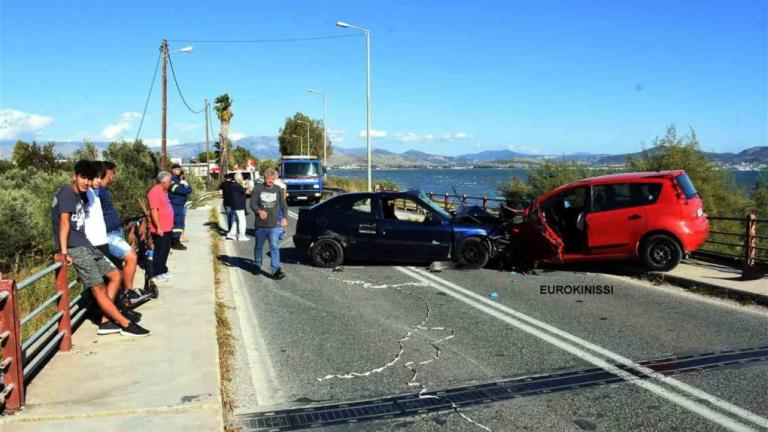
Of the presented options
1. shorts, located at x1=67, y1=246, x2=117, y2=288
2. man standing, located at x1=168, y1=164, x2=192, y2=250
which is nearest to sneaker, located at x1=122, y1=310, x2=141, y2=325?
shorts, located at x1=67, y1=246, x2=117, y2=288

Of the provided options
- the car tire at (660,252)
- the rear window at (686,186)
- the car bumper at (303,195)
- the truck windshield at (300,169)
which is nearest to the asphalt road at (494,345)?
the car tire at (660,252)

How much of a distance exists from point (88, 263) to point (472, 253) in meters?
6.81

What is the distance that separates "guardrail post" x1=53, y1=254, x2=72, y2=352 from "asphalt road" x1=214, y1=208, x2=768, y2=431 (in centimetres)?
159

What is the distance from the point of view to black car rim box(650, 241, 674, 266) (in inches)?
387

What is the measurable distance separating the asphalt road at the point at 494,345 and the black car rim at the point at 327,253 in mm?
1103

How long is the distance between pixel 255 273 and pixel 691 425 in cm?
801

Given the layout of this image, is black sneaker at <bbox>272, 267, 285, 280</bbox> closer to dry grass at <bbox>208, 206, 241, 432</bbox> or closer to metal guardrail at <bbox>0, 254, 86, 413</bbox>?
dry grass at <bbox>208, 206, 241, 432</bbox>

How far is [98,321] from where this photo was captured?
6934mm

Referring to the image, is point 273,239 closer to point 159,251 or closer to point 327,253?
point 327,253

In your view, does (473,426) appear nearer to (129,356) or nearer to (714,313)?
(129,356)

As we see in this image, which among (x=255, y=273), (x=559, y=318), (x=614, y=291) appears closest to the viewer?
(x=559, y=318)

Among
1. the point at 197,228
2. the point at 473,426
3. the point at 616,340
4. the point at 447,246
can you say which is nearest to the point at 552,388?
the point at 473,426

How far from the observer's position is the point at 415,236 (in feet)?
36.9

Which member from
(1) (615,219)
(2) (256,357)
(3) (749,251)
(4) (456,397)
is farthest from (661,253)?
(2) (256,357)
